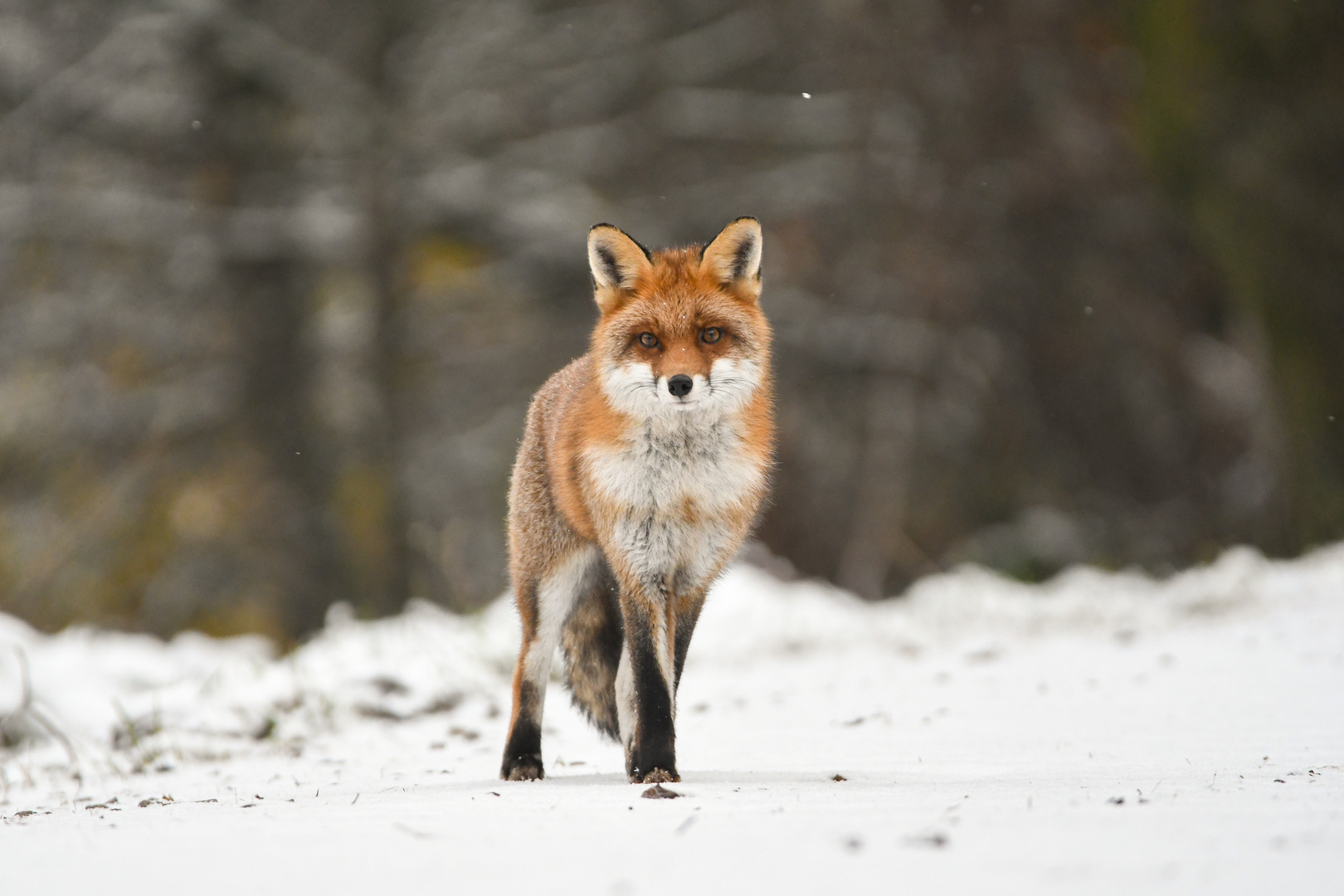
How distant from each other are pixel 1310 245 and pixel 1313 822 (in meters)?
7.27

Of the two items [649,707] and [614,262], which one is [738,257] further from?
[649,707]

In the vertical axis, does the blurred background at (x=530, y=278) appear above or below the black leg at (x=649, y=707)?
above

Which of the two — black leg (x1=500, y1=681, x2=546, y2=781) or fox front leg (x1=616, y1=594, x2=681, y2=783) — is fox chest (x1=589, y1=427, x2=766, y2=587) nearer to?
fox front leg (x1=616, y1=594, x2=681, y2=783)

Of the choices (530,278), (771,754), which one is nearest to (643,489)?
(771,754)

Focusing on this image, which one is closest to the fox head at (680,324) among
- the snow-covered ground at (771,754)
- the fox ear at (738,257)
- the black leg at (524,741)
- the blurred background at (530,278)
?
the fox ear at (738,257)

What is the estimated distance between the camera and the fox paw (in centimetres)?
408

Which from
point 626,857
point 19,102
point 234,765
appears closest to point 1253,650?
point 626,857

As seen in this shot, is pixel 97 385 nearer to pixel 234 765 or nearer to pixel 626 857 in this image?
pixel 234 765

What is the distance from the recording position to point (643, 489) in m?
3.86

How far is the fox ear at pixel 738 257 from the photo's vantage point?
4.12 metres

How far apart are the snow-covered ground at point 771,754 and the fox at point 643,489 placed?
0.35 metres

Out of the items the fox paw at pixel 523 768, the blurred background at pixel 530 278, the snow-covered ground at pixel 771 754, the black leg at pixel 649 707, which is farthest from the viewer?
the blurred background at pixel 530 278

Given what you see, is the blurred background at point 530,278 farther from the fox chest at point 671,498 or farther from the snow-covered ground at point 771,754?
the fox chest at point 671,498

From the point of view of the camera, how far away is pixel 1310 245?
851cm
